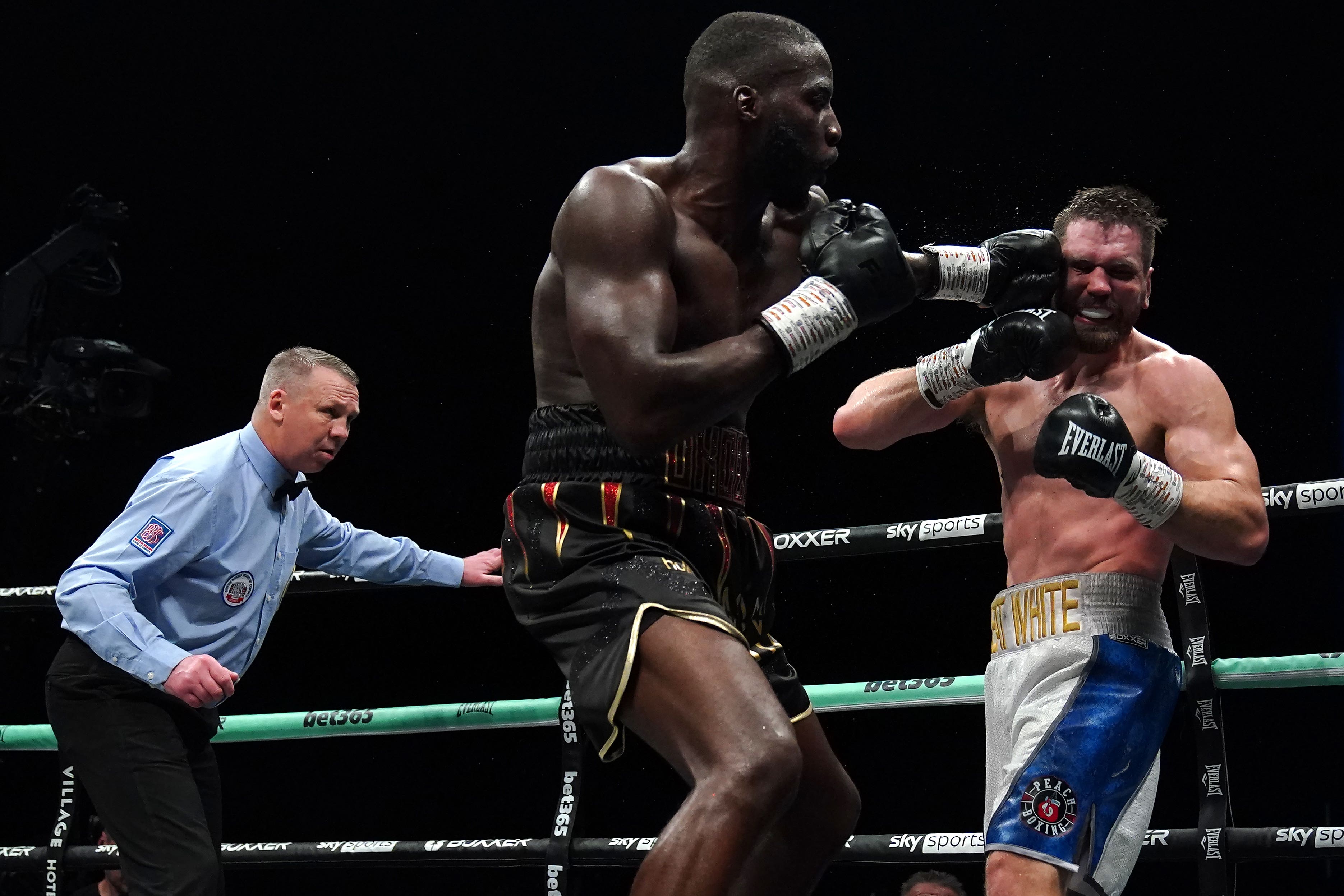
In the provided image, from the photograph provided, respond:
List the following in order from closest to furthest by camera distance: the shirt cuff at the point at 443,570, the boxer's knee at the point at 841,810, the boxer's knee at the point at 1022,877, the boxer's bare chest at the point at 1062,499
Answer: the boxer's knee at the point at 841,810 < the boxer's knee at the point at 1022,877 < the boxer's bare chest at the point at 1062,499 < the shirt cuff at the point at 443,570

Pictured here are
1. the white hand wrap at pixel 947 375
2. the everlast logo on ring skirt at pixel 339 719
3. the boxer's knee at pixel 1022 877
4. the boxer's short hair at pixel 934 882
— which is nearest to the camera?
the boxer's knee at pixel 1022 877

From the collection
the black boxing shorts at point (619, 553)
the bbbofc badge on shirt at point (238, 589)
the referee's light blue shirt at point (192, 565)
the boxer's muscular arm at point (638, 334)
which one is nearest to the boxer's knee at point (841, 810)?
the black boxing shorts at point (619, 553)

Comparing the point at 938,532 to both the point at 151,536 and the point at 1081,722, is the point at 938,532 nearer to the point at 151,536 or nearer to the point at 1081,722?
the point at 1081,722

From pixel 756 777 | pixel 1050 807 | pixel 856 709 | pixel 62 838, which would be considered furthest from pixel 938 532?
pixel 62 838

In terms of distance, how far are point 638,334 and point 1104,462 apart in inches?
32.2

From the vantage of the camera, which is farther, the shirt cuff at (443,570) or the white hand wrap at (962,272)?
the shirt cuff at (443,570)

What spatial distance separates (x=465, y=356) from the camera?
6188 mm

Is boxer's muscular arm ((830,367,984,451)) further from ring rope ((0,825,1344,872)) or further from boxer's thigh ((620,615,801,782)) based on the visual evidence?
boxer's thigh ((620,615,801,782))

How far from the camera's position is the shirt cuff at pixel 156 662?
226cm

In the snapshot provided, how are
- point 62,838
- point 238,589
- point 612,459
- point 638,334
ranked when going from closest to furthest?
point 638,334
point 612,459
point 238,589
point 62,838

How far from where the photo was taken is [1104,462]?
78.2 inches

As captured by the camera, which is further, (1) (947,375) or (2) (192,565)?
(2) (192,565)

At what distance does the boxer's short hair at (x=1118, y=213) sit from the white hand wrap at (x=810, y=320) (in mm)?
829

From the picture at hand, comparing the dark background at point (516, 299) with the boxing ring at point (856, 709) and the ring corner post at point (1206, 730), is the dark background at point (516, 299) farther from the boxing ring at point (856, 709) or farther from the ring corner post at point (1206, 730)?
the ring corner post at point (1206, 730)
